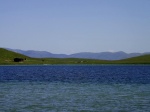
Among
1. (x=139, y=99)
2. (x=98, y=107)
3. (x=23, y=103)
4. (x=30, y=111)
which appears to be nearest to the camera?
(x=30, y=111)

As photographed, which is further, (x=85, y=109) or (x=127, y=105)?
(x=127, y=105)

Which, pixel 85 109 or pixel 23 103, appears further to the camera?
pixel 23 103

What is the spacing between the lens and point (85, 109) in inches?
1304

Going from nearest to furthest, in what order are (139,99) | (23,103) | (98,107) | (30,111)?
(30,111)
(98,107)
(23,103)
(139,99)

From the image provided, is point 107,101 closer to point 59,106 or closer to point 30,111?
point 59,106

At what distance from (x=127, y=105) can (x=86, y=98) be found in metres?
7.42

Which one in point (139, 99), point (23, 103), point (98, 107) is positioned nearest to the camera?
point (98, 107)

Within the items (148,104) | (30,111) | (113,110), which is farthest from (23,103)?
(148,104)

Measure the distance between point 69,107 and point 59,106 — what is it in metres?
1.18

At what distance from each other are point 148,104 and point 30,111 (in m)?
12.9

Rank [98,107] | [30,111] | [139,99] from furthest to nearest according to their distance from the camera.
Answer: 1. [139,99]
2. [98,107]
3. [30,111]

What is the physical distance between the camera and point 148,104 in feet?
117

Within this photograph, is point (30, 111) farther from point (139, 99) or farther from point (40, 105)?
point (139, 99)

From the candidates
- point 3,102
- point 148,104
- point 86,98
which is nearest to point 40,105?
point 3,102
